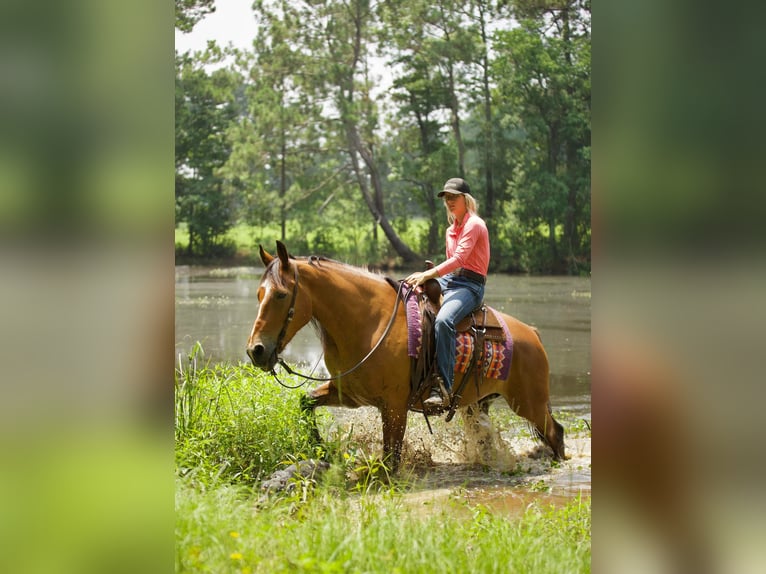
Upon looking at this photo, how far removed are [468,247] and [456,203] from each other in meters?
0.36

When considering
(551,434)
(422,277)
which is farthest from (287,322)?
(551,434)

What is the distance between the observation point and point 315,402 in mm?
5832

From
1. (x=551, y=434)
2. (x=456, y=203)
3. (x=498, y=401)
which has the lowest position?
(x=498, y=401)

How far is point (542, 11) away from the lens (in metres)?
28.0

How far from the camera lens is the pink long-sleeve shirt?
19.1 feet

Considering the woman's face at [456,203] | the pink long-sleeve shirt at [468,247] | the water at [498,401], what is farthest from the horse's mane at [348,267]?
the water at [498,401]

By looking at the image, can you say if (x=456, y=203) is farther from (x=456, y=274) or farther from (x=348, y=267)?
(x=348, y=267)

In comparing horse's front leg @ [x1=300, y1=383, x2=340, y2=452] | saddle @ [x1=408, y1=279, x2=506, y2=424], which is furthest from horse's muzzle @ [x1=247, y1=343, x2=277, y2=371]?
saddle @ [x1=408, y1=279, x2=506, y2=424]

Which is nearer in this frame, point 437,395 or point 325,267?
point 325,267

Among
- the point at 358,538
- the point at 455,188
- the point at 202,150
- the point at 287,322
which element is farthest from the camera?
the point at 202,150

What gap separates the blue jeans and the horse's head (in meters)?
1.09
